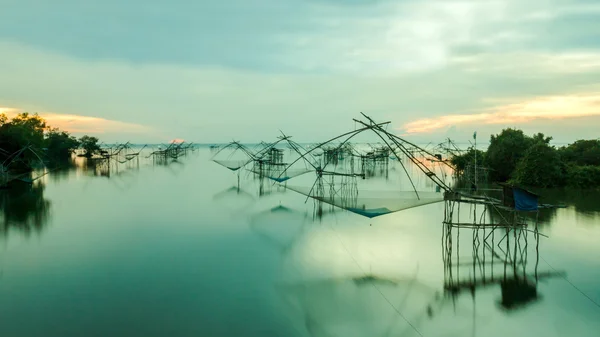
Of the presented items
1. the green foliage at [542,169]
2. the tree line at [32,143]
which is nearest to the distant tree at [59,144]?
the tree line at [32,143]

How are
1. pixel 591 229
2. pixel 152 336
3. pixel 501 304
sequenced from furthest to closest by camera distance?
1. pixel 591 229
2. pixel 501 304
3. pixel 152 336

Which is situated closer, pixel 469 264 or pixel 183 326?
pixel 183 326

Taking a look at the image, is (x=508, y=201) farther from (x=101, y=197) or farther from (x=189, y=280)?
(x=101, y=197)

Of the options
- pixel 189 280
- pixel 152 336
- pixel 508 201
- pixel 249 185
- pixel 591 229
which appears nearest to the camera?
pixel 152 336

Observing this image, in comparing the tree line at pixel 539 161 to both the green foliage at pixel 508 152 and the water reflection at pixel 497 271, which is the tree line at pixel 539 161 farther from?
the water reflection at pixel 497 271

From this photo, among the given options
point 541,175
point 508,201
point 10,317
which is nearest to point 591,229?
point 508,201

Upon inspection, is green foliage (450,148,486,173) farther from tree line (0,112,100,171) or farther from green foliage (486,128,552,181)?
tree line (0,112,100,171)

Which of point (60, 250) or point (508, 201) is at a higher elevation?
point (508, 201)
